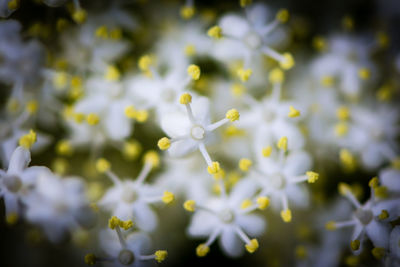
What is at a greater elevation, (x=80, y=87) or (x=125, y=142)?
(x=80, y=87)

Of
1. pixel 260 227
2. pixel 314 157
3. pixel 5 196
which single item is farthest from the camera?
pixel 314 157

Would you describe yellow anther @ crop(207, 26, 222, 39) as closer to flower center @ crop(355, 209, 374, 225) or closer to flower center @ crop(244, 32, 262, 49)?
flower center @ crop(244, 32, 262, 49)

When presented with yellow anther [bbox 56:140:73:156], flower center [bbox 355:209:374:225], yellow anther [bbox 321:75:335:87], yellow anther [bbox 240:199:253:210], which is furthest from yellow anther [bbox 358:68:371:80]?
yellow anther [bbox 56:140:73:156]

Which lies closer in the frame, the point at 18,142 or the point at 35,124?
the point at 18,142

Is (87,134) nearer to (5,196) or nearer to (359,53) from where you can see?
(5,196)

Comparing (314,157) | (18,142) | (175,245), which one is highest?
(18,142)

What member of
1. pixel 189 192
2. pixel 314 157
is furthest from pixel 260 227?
pixel 314 157

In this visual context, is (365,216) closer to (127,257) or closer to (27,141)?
(127,257)
